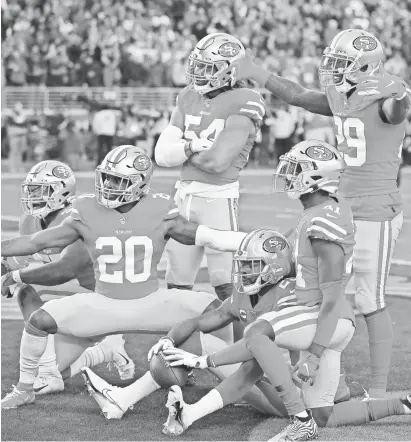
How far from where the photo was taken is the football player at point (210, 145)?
5.86 m

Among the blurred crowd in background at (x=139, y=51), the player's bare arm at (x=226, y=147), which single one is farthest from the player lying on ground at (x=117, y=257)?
the blurred crowd in background at (x=139, y=51)

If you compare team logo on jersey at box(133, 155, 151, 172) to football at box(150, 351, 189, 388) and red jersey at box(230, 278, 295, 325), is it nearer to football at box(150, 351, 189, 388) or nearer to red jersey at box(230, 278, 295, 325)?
red jersey at box(230, 278, 295, 325)

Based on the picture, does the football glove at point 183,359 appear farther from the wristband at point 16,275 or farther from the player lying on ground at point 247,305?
the wristband at point 16,275

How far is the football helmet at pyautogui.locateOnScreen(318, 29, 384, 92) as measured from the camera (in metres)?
5.59

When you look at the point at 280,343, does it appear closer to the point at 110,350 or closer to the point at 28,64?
the point at 110,350

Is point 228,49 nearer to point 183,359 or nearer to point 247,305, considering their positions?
point 247,305

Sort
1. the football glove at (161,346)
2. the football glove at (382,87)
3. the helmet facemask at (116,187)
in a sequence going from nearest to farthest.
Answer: the football glove at (161,346)
the helmet facemask at (116,187)
the football glove at (382,87)

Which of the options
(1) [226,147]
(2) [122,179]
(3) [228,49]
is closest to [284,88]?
(3) [228,49]

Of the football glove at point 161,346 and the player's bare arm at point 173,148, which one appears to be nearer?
the football glove at point 161,346

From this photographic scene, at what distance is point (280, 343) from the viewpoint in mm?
4902

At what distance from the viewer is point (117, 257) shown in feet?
17.4

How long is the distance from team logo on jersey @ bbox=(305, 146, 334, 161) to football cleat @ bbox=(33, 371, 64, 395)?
1789mm

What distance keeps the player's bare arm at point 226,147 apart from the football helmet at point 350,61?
536 millimetres

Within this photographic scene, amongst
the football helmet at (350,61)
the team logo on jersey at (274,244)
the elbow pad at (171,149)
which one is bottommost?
the team logo on jersey at (274,244)
